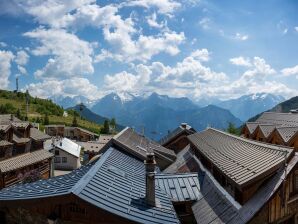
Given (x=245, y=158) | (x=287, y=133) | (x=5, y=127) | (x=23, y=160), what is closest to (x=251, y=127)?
(x=287, y=133)

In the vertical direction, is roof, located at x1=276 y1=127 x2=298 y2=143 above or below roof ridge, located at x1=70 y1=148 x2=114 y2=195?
above

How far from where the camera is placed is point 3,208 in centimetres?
1842

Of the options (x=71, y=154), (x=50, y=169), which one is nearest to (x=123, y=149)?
(x=50, y=169)

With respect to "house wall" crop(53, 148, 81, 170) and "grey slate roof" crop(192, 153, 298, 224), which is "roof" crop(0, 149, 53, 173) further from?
"grey slate roof" crop(192, 153, 298, 224)

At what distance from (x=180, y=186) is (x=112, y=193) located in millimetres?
8281

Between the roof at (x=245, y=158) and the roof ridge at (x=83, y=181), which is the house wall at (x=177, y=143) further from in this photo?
the roof ridge at (x=83, y=181)

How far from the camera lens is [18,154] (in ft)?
145

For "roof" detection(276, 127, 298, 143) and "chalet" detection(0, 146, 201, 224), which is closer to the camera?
"chalet" detection(0, 146, 201, 224)

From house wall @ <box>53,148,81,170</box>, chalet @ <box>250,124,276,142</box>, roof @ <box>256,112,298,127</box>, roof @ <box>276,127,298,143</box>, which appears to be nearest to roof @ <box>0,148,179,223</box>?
roof @ <box>276,127,298,143</box>

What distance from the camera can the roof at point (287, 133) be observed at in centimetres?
4460

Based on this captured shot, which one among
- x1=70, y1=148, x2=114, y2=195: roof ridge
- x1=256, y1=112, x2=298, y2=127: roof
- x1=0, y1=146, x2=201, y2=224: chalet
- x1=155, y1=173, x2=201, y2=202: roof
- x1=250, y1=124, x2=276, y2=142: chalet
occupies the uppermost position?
x1=256, y1=112, x2=298, y2=127: roof

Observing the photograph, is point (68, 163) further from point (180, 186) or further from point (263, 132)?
point (180, 186)

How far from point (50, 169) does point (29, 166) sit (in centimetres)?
687

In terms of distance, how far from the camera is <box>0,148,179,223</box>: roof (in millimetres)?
16741
